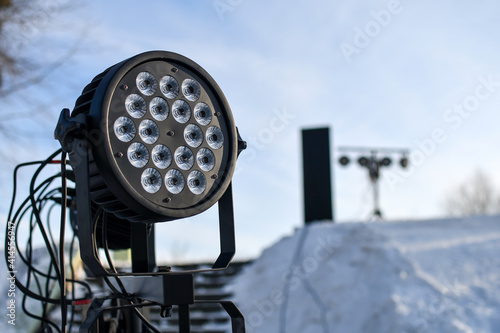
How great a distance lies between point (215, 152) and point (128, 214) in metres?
0.31

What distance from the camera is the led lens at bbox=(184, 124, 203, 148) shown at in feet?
4.62

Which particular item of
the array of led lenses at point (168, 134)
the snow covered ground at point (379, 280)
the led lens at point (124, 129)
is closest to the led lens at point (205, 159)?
the array of led lenses at point (168, 134)

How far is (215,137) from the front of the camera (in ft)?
4.85

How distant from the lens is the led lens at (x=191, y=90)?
56.5 inches

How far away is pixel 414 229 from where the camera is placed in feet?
27.0

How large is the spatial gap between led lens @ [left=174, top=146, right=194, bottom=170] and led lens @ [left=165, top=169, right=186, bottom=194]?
3 centimetres

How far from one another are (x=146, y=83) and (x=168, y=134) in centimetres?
15

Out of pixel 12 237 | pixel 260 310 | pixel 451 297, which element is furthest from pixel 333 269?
pixel 12 237

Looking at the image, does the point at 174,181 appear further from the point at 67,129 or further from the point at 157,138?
the point at 67,129

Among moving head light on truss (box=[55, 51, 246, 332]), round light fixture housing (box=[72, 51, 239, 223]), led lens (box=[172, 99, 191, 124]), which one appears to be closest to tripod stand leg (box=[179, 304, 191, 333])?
moving head light on truss (box=[55, 51, 246, 332])

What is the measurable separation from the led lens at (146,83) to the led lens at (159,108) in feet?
0.09

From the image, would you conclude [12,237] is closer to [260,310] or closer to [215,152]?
[215,152]

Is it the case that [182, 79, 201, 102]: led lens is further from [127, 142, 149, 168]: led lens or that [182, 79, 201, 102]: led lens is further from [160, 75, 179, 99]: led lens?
[127, 142, 149, 168]: led lens

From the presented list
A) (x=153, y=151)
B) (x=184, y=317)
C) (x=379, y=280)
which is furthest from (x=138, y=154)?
(x=379, y=280)
